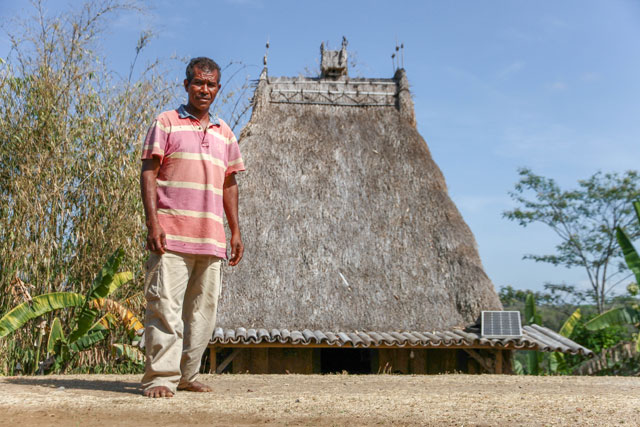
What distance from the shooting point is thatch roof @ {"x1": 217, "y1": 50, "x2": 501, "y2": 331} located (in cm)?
818

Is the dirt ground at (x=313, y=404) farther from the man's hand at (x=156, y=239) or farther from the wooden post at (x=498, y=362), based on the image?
the wooden post at (x=498, y=362)

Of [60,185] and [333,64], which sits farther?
[333,64]

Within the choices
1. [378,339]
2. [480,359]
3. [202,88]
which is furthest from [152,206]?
[480,359]

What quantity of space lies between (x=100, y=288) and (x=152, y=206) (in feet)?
11.4

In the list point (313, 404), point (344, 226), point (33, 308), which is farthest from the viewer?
point (344, 226)

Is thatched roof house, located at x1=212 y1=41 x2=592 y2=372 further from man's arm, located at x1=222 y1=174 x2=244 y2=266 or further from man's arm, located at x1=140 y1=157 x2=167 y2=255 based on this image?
man's arm, located at x1=140 y1=157 x2=167 y2=255

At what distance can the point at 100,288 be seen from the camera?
6.70 metres

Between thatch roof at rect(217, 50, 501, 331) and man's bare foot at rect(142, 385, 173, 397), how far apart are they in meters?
4.26

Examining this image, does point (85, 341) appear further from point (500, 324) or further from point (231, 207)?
point (500, 324)

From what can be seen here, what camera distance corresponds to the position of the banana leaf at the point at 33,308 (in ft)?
20.6

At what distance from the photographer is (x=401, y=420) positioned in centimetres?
303

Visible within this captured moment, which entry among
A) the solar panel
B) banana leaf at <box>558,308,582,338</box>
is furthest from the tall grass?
banana leaf at <box>558,308,582,338</box>

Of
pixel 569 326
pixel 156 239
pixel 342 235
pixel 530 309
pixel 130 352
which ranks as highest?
pixel 342 235

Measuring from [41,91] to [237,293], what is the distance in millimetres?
3758
